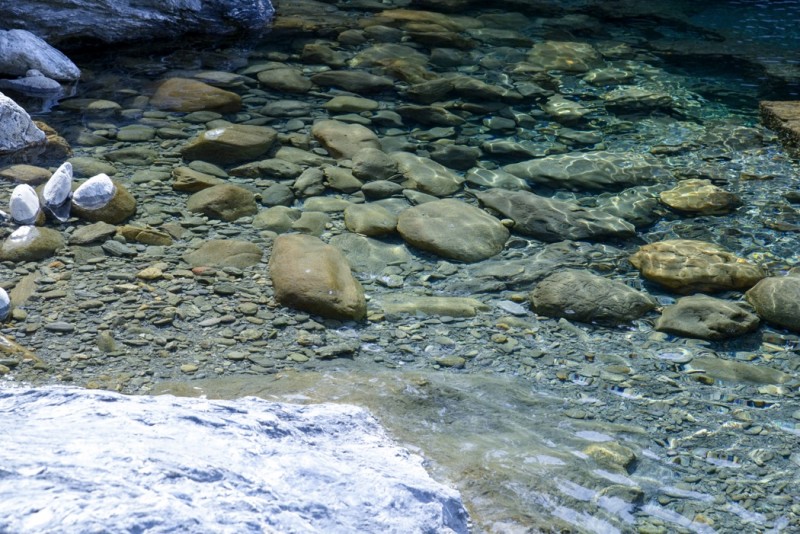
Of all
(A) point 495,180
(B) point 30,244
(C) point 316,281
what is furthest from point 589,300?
(B) point 30,244

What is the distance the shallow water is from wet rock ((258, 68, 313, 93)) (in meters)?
0.64

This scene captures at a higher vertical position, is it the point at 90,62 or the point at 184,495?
the point at 184,495

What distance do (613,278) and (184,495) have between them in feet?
10.7

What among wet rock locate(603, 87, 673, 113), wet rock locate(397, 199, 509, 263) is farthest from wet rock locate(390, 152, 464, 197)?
wet rock locate(603, 87, 673, 113)

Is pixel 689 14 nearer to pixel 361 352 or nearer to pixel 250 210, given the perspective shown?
pixel 250 210

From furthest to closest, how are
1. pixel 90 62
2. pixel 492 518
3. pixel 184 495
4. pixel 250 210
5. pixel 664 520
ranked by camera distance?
pixel 90 62 → pixel 250 210 → pixel 664 520 → pixel 492 518 → pixel 184 495

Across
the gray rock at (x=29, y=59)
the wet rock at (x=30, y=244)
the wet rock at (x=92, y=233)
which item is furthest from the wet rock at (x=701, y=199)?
the gray rock at (x=29, y=59)

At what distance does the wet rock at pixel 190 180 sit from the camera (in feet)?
17.2

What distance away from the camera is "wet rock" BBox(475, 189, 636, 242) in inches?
200

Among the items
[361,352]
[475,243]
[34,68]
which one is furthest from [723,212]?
[34,68]

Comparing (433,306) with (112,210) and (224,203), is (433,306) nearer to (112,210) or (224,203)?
(224,203)

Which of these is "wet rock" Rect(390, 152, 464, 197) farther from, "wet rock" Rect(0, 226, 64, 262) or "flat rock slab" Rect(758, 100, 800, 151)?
"flat rock slab" Rect(758, 100, 800, 151)

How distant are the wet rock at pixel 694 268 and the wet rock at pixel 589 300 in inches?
9.2

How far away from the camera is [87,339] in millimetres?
3729
